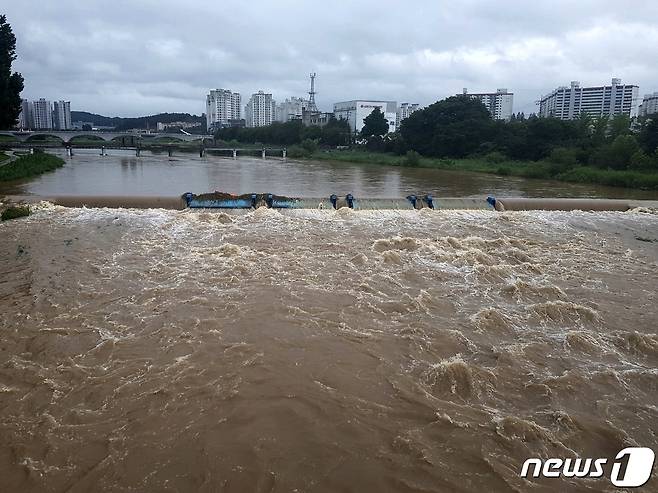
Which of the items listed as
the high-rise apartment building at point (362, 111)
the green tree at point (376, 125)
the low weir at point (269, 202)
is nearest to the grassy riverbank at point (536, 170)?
the low weir at point (269, 202)

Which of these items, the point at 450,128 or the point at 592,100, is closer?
the point at 450,128

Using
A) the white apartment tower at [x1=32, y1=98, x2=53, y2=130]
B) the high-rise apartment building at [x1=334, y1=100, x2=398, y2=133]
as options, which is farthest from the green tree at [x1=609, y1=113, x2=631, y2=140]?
the white apartment tower at [x1=32, y1=98, x2=53, y2=130]

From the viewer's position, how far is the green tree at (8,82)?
21.3 meters

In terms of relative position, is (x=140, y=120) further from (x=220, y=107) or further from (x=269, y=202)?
(x=269, y=202)

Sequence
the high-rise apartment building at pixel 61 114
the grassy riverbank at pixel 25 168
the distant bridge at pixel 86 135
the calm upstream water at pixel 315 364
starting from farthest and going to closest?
the high-rise apartment building at pixel 61 114 → the distant bridge at pixel 86 135 → the grassy riverbank at pixel 25 168 → the calm upstream water at pixel 315 364

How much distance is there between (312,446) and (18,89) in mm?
25761

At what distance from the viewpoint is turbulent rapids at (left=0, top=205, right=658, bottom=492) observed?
9.12 feet

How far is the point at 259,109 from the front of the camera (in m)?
118

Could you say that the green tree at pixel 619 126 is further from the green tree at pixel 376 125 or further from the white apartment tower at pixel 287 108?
the white apartment tower at pixel 287 108

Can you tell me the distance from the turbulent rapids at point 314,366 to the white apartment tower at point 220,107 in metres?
116

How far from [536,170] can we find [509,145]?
921cm

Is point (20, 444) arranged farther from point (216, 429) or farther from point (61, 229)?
point (61, 229)

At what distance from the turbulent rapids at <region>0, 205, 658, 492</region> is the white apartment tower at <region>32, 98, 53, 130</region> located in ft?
424

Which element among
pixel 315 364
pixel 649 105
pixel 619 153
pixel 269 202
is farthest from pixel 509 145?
pixel 649 105
